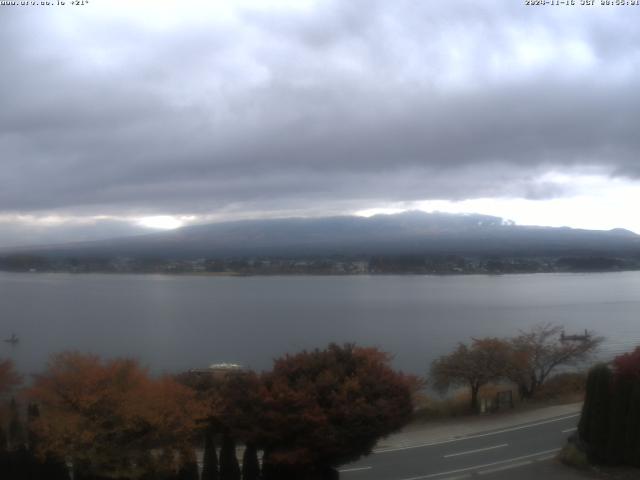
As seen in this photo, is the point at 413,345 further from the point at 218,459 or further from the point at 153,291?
the point at 153,291

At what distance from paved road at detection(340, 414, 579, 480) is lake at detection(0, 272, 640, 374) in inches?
573

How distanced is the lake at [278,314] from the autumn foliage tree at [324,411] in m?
17.0

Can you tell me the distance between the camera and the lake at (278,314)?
130ft

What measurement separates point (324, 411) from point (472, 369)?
41.8 ft

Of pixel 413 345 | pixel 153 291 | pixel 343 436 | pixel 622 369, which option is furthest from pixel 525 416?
pixel 153 291

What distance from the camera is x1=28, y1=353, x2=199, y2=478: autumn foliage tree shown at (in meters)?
10.2

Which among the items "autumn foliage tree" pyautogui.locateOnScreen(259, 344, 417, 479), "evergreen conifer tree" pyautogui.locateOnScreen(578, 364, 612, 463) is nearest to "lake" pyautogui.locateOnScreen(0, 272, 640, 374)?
"autumn foliage tree" pyautogui.locateOnScreen(259, 344, 417, 479)

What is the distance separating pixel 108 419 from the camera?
1047 cm

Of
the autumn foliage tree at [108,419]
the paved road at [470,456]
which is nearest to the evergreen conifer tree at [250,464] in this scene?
the autumn foliage tree at [108,419]

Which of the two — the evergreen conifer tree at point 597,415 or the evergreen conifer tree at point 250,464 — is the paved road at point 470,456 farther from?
the evergreen conifer tree at point 250,464

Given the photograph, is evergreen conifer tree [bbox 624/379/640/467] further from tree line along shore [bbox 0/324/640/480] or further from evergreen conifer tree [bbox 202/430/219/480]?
evergreen conifer tree [bbox 202/430/219/480]

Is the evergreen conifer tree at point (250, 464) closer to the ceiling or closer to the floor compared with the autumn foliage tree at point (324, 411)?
closer to the floor

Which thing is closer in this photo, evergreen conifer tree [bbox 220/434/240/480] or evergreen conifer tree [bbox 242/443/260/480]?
evergreen conifer tree [bbox 220/434/240/480]

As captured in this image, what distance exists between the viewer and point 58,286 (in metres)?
86.3
